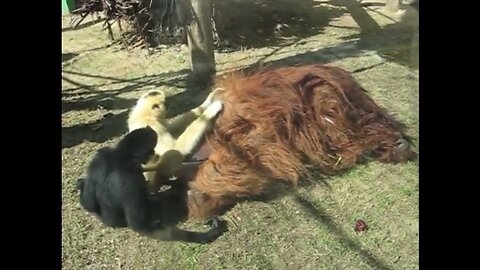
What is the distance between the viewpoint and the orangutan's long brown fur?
4.51ft

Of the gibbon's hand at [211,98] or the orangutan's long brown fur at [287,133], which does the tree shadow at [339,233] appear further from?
the gibbon's hand at [211,98]

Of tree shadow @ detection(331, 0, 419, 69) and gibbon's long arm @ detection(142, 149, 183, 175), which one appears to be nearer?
gibbon's long arm @ detection(142, 149, 183, 175)

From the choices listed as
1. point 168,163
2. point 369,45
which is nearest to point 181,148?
point 168,163

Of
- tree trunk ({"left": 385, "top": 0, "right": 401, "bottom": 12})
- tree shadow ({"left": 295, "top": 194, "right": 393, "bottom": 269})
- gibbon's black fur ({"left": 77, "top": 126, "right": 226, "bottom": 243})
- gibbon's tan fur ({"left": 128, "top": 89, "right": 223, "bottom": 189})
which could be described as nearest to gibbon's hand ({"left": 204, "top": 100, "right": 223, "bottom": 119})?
gibbon's tan fur ({"left": 128, "top": 89, "right": 223, "bottom": 189})

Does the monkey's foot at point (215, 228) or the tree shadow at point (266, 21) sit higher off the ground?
the tree shadow at point (266, 21)

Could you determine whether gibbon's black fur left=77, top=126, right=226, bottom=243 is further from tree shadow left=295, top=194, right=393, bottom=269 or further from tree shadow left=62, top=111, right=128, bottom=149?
tree shadow left=295, top=194, right=393, bottom=269

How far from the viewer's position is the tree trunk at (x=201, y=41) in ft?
4.51

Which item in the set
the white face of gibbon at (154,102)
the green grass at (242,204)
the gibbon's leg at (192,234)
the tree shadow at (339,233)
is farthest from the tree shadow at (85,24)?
the tree shadow at (339,233)

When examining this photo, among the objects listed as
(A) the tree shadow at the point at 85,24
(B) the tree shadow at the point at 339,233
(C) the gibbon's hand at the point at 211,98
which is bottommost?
(B) the tree shadow at the point at 339,233

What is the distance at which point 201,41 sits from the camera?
139cm

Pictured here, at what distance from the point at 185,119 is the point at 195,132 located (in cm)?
3

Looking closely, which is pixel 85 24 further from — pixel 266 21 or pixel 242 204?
pixel 242 204

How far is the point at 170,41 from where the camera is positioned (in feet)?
4.54
